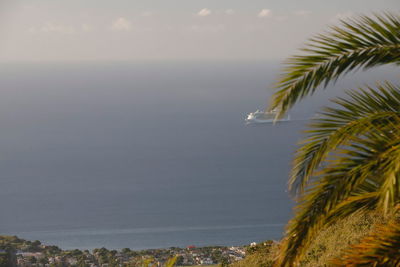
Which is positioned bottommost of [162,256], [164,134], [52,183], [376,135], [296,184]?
[296,184]

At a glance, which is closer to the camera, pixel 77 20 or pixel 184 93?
pixel 77 20

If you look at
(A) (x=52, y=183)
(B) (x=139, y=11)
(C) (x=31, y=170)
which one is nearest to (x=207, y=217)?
(A) (x=52, y=183)

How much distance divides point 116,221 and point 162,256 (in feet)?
83.3

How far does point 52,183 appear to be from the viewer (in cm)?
5238

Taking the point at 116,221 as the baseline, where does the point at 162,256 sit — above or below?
below

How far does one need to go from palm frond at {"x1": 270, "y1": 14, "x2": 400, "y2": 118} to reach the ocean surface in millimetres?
15305

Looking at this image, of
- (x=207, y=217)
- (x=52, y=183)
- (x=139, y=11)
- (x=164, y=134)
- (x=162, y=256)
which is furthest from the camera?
(x=139, y=11)

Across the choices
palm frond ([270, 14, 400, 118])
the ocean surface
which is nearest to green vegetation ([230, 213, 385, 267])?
palm frond ([270, 14, 400, 118])

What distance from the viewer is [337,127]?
10.1ft

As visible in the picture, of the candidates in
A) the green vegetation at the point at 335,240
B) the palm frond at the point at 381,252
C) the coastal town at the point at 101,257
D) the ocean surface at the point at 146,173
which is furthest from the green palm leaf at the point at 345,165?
the ocean surface at the point at 146,173

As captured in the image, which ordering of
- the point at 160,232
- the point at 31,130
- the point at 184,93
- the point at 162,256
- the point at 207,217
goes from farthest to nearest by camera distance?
the point at 184,93, the point at 31,130, the point at 207,217, the point at 160,232, the point at 162,256

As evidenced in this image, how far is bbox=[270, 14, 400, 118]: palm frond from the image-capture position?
3.06 metres

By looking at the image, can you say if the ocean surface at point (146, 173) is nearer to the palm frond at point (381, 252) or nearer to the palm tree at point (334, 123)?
the palm tree at point (334, 123)

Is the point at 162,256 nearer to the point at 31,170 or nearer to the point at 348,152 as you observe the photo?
the point at 348,152
